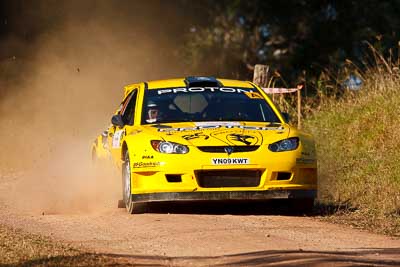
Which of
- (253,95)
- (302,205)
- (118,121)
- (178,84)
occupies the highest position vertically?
(178,84)

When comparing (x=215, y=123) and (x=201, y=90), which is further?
(x=201, y=90)

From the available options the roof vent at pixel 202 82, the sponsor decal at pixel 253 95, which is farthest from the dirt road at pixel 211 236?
the roof vent at pixel 202 82

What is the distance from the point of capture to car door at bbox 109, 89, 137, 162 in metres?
14.0

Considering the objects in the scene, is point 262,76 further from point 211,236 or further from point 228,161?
point 211,236

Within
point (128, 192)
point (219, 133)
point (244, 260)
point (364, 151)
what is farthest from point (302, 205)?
point (364, 151)

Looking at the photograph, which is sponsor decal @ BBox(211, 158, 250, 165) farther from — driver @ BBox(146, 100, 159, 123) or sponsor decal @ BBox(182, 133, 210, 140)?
driver @ BBox(146, 100, 159, 123)

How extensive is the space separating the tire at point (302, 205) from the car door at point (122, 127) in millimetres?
2043

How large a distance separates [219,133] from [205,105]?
1201 mm

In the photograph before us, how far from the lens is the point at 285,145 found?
42.6ft

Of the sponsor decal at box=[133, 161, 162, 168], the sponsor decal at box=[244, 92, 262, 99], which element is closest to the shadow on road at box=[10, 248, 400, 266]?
the sponsor decal at box=[133, 161, 162, 168]

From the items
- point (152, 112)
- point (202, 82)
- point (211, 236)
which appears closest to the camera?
point (211, 236)

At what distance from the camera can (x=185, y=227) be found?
11.6 m

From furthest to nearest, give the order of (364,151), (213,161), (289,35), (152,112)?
(289,35), (364,151), (152,112), (213,161)

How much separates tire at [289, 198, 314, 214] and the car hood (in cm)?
74
